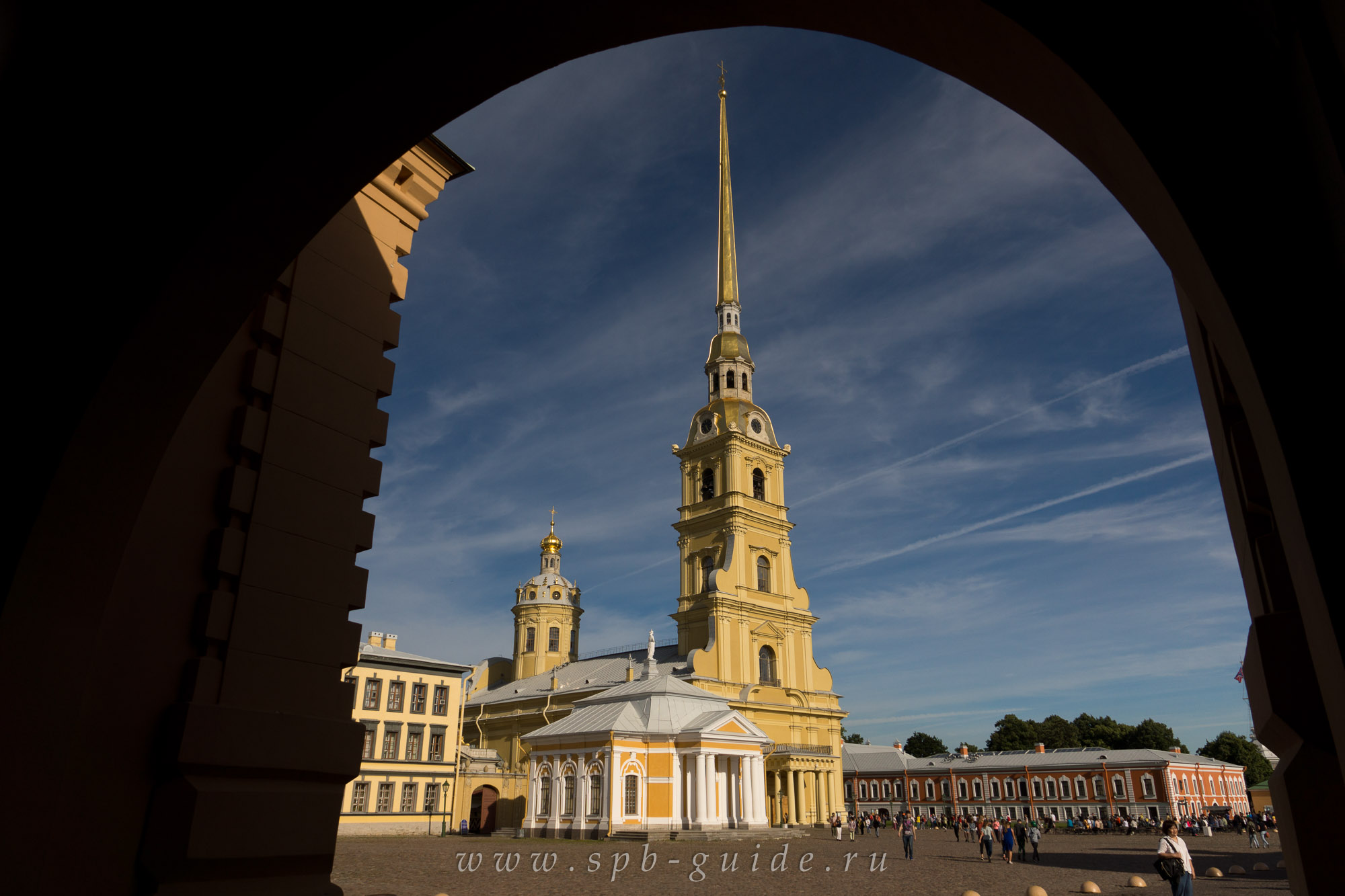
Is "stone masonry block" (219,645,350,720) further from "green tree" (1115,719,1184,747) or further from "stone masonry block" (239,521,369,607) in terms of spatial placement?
"green tree" (1115,719,1184,747)

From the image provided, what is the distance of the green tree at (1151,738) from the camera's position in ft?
278

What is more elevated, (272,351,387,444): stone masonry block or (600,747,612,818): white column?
(272,351,387,444): stone masonry block

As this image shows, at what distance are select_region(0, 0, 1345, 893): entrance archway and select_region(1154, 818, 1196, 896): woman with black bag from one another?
997cm

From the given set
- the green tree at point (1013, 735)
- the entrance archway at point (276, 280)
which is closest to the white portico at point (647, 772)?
the entrance archway at point (276, 280)

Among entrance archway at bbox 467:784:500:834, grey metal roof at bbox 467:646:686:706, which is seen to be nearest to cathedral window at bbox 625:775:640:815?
grey metal roof at bbox 467:646:686:706

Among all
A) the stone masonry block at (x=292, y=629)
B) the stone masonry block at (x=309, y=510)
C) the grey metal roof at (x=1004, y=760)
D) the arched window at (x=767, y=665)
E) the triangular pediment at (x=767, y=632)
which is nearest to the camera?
the stone masonry block at (x=292, y=629)

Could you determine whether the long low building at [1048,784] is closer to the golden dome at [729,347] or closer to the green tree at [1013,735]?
the green tree at [1013,735]

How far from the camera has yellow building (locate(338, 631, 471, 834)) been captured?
132 ft

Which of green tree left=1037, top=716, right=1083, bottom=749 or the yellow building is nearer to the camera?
the yellow building

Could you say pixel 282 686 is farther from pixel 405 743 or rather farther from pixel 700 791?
pixel 405 743

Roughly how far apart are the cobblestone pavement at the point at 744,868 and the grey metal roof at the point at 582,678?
18.0 meters

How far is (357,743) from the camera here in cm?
562

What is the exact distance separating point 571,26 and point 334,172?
95 cm

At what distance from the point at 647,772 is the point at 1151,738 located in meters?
69.6
